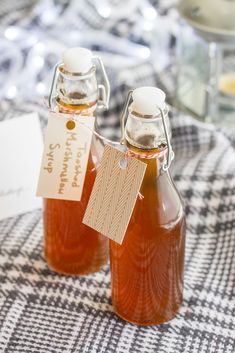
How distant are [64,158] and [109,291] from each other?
0.16 meters

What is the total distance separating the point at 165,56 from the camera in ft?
4.24

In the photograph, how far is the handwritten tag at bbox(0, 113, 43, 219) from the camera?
35.7 inches

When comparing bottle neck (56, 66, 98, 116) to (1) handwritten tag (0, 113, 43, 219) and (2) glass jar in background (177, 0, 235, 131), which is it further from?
(2) glass jar in background (177, 0, 235, 131)

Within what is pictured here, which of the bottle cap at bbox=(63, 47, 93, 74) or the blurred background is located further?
the blurred background

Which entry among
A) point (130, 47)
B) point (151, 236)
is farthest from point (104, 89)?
point (130, 47)

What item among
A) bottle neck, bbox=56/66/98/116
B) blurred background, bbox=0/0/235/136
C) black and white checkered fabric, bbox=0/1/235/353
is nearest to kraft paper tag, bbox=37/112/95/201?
bottle neck, bbox=56/66/98/116

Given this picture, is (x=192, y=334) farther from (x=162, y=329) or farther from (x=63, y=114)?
(x=63, y=114)

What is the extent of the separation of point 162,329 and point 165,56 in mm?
641

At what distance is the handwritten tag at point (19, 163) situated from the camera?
91cm

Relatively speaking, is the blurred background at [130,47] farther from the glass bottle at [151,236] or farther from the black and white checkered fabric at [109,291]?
the glass bottle at [151,236]

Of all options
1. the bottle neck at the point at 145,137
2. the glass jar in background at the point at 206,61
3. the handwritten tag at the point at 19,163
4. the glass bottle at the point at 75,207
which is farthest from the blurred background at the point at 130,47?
the bottle neck at the point at 145,137

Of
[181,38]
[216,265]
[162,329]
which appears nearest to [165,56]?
[181,38]

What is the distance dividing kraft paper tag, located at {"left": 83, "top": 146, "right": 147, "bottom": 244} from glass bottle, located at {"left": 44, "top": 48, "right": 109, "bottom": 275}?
7 cm

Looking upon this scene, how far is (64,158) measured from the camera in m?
0.76
